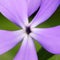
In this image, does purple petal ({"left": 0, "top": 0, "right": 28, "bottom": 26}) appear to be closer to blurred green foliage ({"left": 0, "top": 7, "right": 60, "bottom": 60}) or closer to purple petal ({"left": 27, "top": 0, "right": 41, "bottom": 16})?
purple petal ({"left": 27, "top": 0, "right": 41, "bottom": 16})

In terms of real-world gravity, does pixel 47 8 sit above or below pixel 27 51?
above

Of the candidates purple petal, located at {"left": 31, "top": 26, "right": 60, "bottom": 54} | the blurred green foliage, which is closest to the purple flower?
purple petal, located at {"left": 31, "top": 26, "right": 60, "bottom": 54}

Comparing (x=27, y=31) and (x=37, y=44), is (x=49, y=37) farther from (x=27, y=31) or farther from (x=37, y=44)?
(x=37, y=44)

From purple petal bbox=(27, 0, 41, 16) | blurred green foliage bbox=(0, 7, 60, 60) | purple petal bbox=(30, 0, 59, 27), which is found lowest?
blurred green foliage bbox=(0, 7, 60, 60)

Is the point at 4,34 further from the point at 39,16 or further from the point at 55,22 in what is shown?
the point at 55,22

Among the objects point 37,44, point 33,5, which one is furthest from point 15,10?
point 37,44

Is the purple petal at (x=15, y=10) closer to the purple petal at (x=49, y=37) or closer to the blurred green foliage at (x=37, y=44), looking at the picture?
the purple petal at (x=49, y=37)

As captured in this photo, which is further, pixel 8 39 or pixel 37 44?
pixel 37 44
